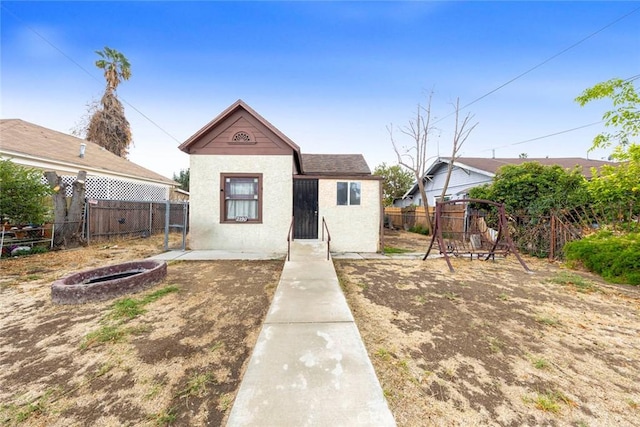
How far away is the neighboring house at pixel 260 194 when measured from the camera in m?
8.16

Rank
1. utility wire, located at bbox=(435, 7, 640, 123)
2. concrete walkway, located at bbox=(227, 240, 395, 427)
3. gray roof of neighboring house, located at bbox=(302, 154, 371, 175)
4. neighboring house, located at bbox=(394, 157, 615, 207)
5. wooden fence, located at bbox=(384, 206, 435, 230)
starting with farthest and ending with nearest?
wooden fence, located at bbox=(384, 206, 435, 230) < neighboring house, located at bbox=(394, 157, 615, 207) < gray roof of neighboring house, located at bbox=(302, 154, 371, 175) < utility wire, located at bbox=(435, 7, 640, 123) < concrete walkway, located at bbox=(227, 240, 395, 427)

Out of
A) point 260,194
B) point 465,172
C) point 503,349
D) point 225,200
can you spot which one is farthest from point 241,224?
point 465,172

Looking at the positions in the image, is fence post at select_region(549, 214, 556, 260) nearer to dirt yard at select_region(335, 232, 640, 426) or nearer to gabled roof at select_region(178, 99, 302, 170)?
dirt yard at select_region(335, 232, 640, 426)

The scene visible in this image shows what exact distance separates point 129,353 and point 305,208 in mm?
6478

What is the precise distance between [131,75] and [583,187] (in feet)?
111

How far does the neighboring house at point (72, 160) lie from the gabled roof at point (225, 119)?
5.04 m

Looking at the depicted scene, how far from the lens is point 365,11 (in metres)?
10.1

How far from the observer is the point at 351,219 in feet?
27.9

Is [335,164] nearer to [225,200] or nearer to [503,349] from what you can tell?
[225,200]

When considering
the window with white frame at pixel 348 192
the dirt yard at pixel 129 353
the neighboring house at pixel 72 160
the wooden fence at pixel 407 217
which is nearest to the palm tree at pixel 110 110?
the neighboring house at pixel 72 160

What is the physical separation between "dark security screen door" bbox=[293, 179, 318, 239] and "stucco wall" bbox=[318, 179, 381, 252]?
24 centimetres

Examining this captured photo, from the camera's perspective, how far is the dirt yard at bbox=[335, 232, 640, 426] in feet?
6.18

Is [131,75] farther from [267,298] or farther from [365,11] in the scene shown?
[267,298]

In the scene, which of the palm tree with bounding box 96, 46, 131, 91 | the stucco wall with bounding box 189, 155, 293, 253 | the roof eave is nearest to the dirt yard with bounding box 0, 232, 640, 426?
the stucco wall with bounding box 189, 155, 293, 253
